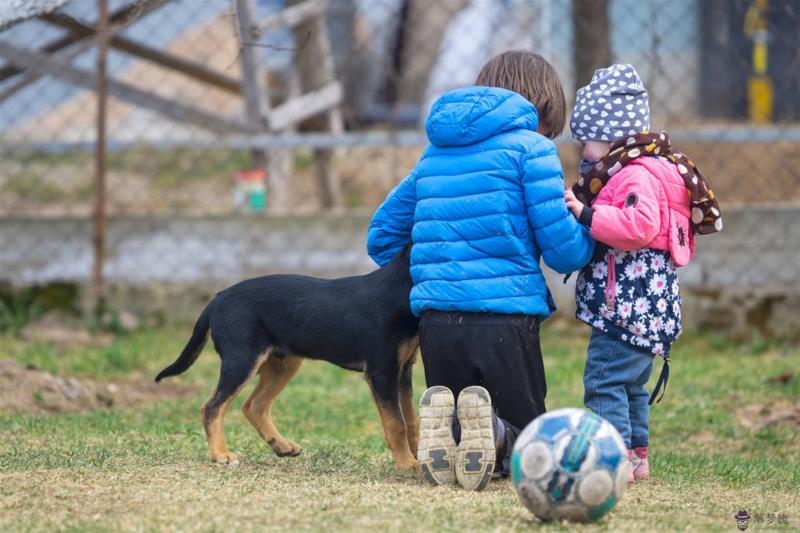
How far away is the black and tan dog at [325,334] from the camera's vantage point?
14.9 ft

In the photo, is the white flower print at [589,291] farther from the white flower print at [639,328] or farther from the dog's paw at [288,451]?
the dog's paw at [288,451]

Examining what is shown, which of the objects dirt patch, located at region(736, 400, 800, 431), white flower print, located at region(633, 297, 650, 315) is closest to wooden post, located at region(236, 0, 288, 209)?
dirt patch, located at region(736, 400, 800, 431)

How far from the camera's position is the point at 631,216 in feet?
14.1

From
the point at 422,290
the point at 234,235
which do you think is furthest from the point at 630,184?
the point at 234,235

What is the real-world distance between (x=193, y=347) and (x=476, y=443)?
139 cm

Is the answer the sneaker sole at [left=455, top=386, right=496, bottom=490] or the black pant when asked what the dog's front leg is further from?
the sneaker sole at [left=455, top=386, right=496, bottom=490]

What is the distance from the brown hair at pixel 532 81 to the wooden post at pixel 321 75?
5.38 meters

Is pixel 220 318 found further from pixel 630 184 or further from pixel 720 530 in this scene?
pixel 720 530

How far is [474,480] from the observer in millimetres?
4199

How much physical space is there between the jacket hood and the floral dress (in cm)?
65

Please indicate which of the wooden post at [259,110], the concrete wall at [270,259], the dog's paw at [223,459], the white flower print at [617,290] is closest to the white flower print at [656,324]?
the white flower print at [617,290]

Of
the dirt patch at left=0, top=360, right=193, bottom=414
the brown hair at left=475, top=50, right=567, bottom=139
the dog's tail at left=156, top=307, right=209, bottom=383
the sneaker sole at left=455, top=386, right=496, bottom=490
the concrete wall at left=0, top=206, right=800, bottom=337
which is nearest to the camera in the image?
the sneaker sole at left=455, top=386, right=496, bottom=490

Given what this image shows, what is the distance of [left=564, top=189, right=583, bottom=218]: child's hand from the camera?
4.38 metres

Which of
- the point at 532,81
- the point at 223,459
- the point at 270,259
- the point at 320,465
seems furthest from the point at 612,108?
the point at 270,259
